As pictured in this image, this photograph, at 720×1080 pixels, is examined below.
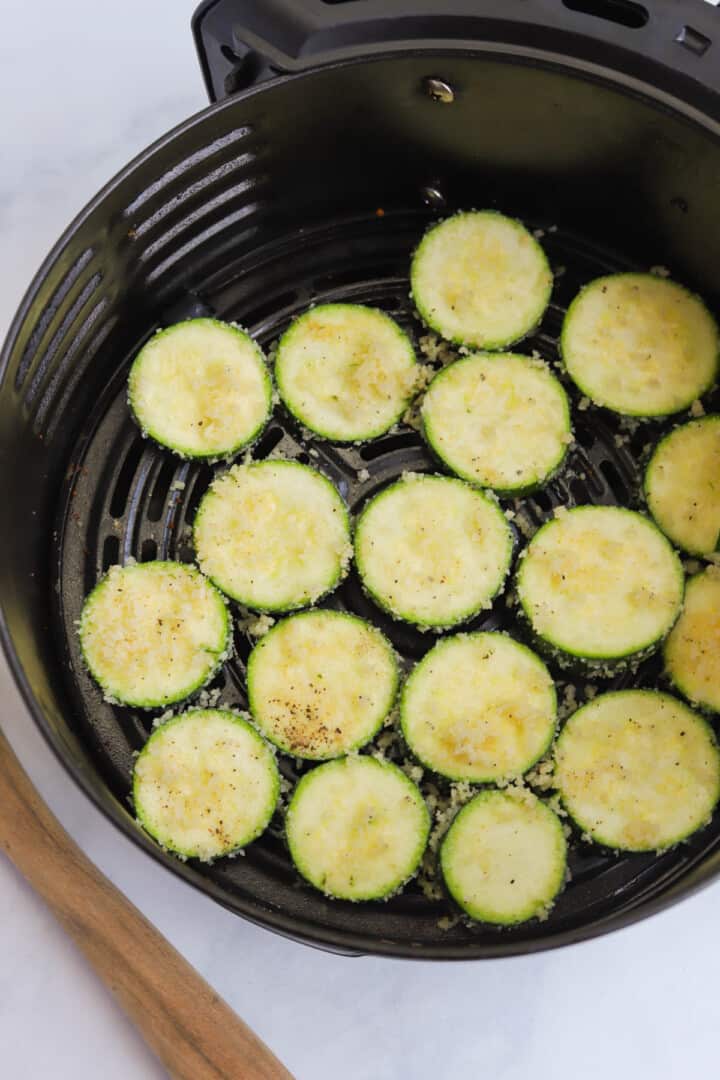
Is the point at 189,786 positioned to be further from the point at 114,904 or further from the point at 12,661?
the point at 12,661

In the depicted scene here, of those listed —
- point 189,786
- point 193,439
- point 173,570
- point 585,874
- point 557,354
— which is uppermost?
point 557,354

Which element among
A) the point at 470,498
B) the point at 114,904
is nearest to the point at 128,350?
the point at 470,498

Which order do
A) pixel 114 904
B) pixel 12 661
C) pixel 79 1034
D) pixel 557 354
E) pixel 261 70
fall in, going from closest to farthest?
pixel 12 661 < pixel 261 70 < pixel 114 904 < pixel 79 1034 < pixel 557 354

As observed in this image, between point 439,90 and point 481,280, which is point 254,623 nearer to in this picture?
point 481,280

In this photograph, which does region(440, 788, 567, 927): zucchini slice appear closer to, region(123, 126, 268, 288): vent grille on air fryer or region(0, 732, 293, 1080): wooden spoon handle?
region(0, 732, 293, 1080): wooden spoon handle

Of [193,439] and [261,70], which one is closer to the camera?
[261,70]

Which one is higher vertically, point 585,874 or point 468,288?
point 468,288

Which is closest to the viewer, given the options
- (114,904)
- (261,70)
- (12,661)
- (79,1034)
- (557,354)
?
(12,661)
